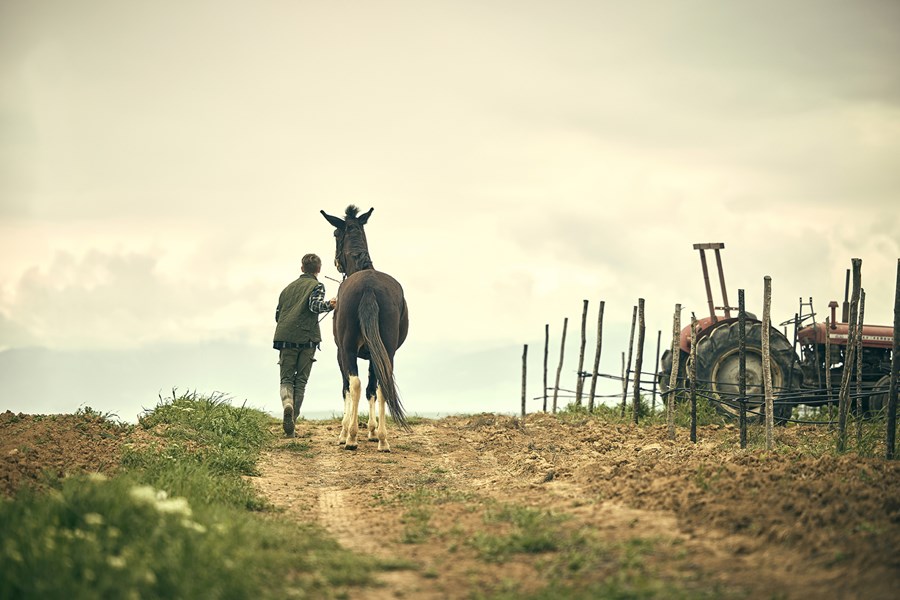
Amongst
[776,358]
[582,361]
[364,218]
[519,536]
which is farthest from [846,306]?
[519,536]

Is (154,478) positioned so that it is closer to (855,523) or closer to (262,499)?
(262,499)

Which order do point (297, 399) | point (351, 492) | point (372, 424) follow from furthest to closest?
point (297, 399)
point (372, 424)
point (351, 492)

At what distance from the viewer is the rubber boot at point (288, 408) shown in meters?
13.8

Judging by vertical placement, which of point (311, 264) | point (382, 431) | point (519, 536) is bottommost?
point (519, 536)

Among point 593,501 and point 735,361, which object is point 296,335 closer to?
point 593,501

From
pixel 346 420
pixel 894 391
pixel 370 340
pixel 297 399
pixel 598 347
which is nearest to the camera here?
pixel 894 391

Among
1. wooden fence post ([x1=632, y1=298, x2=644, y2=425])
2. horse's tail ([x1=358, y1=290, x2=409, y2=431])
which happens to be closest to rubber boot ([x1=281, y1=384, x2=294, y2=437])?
horse's tail ([x1=358, y1=290, x2=409, y2=431])

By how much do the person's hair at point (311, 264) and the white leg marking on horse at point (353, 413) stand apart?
102 inches

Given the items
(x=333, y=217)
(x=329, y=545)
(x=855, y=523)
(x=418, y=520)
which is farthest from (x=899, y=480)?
(x=333, y=217)

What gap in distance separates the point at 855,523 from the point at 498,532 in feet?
8.62

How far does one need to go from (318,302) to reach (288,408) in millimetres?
1712

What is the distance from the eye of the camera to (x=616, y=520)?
708 cm

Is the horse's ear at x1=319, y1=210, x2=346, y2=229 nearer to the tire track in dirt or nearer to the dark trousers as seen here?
the dark trousers

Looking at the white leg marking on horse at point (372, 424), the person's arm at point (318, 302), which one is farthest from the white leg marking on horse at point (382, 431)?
the person's arm at point (318, 302)
